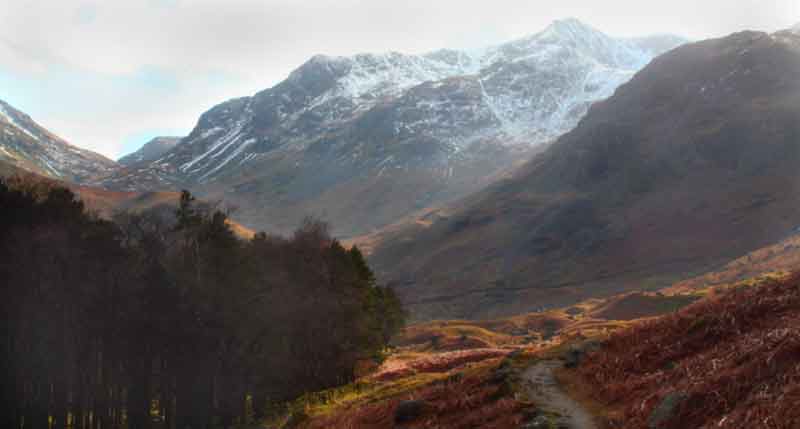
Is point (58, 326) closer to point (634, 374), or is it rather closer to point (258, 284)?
point (258, 284)

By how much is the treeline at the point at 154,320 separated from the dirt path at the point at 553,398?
31.7 meters

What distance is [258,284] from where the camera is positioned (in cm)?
5603

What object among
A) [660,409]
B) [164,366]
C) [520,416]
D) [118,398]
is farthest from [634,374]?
[118,398]

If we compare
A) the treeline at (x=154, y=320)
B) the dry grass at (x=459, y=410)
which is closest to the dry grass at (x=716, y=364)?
the dry grass at (x=459, y=410)

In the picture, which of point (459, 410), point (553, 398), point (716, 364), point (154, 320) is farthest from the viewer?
point (154, 320)

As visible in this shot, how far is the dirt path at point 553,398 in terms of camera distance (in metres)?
16.9

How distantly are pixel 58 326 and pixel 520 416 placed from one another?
47.2m

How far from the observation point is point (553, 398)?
20.5 meters

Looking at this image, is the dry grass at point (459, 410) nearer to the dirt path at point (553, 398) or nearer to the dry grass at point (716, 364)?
the dirt path at point (553, 398)

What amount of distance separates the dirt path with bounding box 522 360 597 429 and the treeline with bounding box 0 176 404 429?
104 ft

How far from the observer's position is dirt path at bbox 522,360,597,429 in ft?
55.3

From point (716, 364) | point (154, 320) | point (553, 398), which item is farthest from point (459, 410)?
point (154, 320)

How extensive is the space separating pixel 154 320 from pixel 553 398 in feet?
135

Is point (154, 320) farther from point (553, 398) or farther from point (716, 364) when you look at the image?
point (716, 364)
